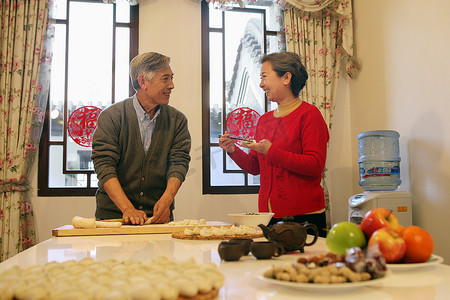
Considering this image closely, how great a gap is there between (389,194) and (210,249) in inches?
83.4

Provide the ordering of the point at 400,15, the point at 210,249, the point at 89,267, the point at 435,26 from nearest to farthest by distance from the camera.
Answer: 1. the point at 89,267
2. the point at 210,249
3. the point at 435,26
4. the point at 400,15

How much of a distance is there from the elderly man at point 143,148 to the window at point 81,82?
4.94 feet

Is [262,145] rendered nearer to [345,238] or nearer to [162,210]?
[162,210]

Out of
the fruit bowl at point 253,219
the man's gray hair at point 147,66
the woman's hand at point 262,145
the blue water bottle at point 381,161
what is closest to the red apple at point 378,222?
the fruit bowl at point 253,219

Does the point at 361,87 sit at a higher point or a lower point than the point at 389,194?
higher

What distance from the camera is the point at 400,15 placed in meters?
3.35

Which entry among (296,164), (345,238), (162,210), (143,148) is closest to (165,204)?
(162,210)

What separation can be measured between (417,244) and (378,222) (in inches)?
3.5

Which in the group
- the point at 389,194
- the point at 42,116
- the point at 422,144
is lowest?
the point at 389,194

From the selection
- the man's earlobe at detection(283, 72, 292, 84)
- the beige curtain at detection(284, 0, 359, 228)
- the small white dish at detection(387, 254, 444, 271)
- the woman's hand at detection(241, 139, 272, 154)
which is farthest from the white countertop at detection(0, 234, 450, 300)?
the beige curtain at detection(284, 0, 359, 228)

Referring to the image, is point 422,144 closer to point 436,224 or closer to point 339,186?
point 436,224

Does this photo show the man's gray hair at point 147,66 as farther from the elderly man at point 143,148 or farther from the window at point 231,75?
the window at point 231,75

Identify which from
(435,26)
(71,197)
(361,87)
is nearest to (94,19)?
(71,197)

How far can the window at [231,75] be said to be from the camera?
3.86 meters
